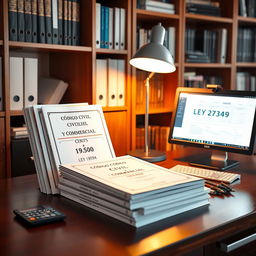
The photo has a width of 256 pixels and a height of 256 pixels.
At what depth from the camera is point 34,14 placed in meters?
2.38

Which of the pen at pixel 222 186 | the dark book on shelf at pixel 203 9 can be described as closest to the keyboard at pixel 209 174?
the pen at pixel 222 186

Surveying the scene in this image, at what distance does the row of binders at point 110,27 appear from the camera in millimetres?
2621

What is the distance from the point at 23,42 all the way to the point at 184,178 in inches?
54.1

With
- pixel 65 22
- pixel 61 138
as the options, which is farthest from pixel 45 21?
pixel 61 138

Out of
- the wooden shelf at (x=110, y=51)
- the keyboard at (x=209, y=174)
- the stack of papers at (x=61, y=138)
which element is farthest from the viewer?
the wooden shelf at (x=110, y=51)

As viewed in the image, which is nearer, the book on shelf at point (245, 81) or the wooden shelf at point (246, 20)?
the wooden shelf at point (246, 20)

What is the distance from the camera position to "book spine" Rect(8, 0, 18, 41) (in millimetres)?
2266

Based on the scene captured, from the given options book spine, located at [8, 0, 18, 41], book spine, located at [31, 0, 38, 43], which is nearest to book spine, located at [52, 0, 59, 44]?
book spine, located at [31, 0, 38, 43]

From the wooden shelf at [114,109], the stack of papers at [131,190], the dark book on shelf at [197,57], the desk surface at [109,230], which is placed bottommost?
the desk surface at [109,230]

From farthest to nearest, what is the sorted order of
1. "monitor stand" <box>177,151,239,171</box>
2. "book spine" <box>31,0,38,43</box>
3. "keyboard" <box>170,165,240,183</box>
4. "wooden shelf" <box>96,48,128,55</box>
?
"wooden shelf" <box>96,48,128,55</box>, "book spine" <box>31,0,38,43</box>, "monitor stand" <box>177,151,239,171</box>, "keyboard" <box>170,165,240,183</box>

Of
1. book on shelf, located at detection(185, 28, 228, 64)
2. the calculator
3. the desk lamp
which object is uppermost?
book on shelf, located at detection(185, 28, 228, 64)

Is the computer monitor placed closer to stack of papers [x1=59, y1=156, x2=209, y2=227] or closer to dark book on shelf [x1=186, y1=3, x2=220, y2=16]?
stack of papers [x1=59, y1=156, x2=209, y2=227]

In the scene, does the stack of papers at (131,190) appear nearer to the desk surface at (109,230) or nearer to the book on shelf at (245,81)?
the desk surface at (109,230)

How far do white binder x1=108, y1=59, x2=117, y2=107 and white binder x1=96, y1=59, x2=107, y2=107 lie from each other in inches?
1.1
